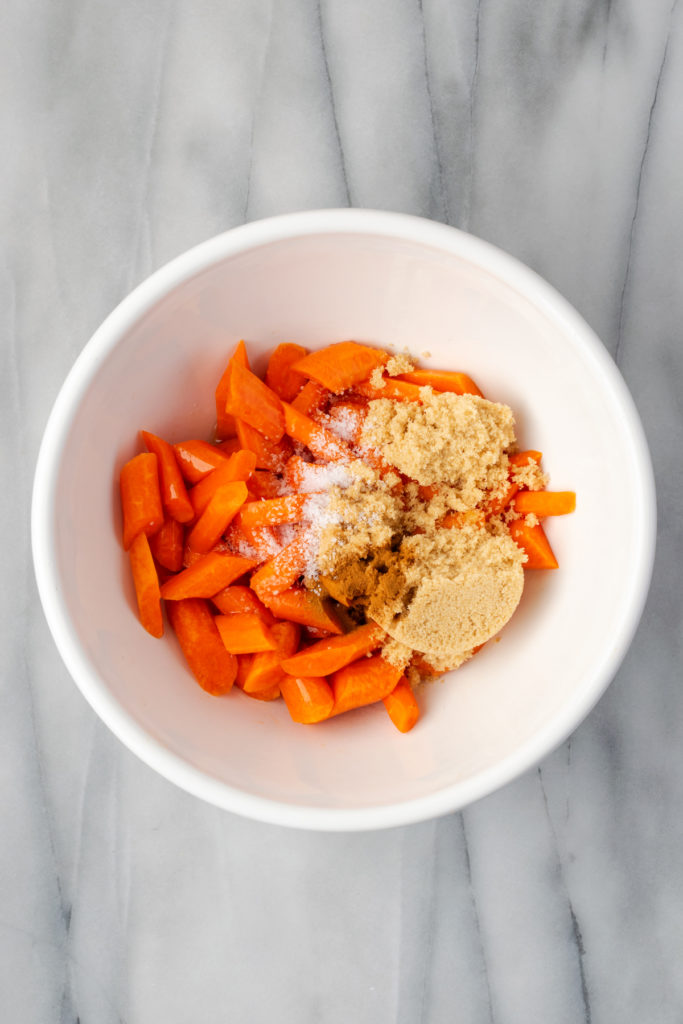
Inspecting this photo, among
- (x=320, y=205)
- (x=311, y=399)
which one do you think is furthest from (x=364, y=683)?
(x=320, y=205)

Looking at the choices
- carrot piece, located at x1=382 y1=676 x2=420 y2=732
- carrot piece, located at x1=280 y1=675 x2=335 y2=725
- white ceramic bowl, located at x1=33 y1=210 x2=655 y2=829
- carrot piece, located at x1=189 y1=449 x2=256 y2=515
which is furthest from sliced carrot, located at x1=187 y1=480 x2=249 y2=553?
carrot piece, located at x1=382 y1=676 x2=420 y2=732

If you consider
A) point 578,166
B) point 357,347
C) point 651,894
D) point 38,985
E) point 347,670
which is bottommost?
point 38,985

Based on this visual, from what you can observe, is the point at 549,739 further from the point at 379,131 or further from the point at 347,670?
the point at 379,131

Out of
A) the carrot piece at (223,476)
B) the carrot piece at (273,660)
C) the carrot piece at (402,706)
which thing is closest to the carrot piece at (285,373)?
the carrot piece at (223,476)

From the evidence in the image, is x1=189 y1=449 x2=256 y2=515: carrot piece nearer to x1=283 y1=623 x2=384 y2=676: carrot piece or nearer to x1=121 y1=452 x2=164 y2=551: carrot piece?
x1=121 y1=452 x2=164 y2=551: carrot piece

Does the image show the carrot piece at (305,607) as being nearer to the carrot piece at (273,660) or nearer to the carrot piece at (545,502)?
the carrot piece at (273,660)

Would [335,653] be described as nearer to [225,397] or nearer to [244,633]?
[244,633]

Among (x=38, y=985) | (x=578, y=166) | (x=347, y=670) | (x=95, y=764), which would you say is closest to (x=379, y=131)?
(x=578, y=166)
